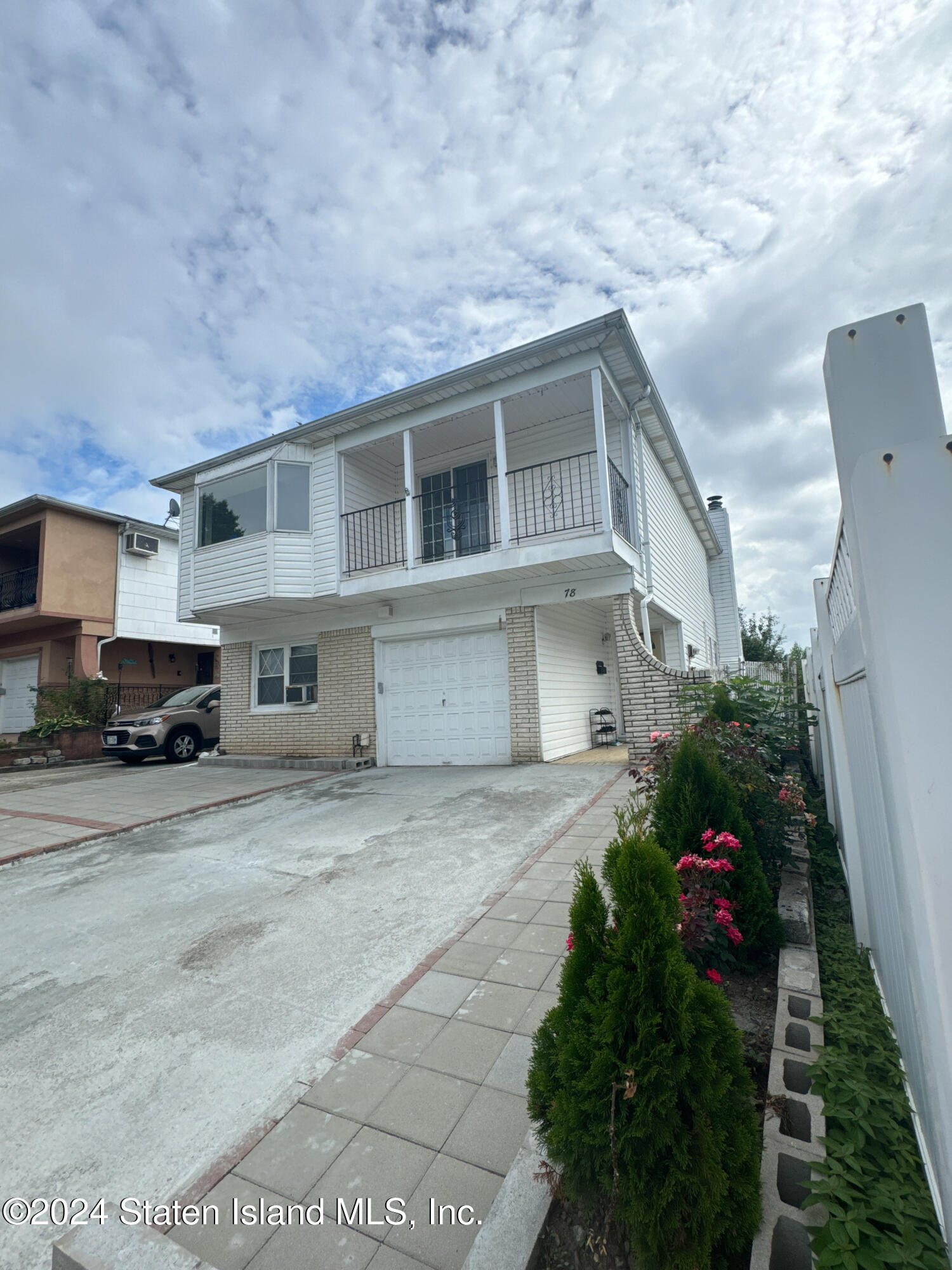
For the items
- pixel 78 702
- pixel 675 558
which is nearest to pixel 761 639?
pixel 675 558

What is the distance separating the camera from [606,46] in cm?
547

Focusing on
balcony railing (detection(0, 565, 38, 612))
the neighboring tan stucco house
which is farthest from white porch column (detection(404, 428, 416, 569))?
balcony railing (detection(0, 565, 38, 612))

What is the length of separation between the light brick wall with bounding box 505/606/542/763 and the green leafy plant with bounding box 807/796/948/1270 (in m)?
6.47

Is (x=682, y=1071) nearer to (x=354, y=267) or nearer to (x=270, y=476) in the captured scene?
(x=354, y=267)

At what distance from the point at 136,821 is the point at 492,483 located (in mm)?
7591

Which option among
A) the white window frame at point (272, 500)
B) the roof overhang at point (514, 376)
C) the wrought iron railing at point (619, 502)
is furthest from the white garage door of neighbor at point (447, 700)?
the roof overhang at point (514, 376)

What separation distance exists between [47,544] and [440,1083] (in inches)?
690

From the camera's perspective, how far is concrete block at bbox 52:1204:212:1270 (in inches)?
54.2

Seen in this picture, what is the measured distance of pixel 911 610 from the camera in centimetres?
92

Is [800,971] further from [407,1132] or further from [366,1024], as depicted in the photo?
[366,1024]

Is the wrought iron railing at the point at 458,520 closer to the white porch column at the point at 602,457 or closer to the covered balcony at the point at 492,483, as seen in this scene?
the covered balcony at the point at 492,483

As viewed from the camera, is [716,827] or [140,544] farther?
[140,544]

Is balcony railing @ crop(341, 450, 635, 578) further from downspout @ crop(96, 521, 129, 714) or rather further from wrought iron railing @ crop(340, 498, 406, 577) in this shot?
downspout @ crop(96, 521, 129, 714)

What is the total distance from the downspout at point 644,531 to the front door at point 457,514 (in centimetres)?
270
